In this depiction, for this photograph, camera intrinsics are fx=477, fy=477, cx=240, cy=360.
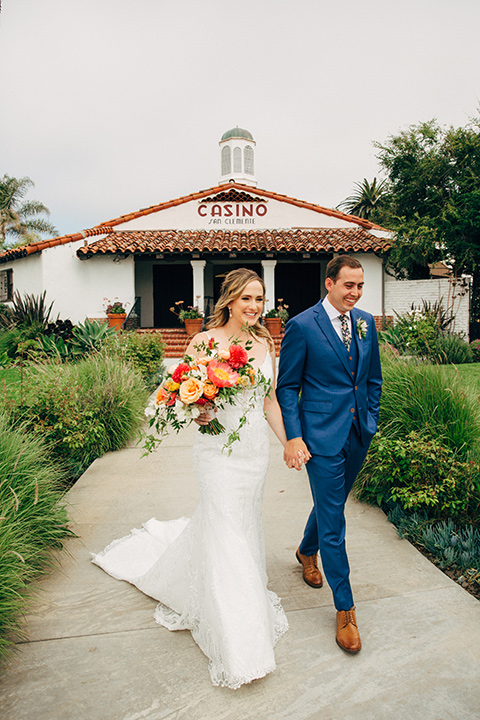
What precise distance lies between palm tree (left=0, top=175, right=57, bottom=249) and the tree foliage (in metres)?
27.3

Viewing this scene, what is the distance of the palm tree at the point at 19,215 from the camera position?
3550 cm

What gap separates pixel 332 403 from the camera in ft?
9.04

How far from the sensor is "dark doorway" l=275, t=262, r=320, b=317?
22141mm

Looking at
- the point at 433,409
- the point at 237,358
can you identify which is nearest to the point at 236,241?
the point at 433,409

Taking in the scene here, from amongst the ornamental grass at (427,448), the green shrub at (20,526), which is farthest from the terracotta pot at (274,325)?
the green shrub at (20,526)

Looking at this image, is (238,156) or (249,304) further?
(238,156)

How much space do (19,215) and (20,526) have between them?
3925 centimetres

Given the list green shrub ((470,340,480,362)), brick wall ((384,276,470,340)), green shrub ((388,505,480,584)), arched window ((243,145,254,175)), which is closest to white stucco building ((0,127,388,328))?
brick wall ((384,276,470,340))

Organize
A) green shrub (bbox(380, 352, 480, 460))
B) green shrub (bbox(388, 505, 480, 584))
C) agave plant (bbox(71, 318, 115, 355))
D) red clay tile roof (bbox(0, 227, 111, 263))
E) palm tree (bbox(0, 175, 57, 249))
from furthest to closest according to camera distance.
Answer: palm tree (bbox(0, 175, 57, 249)) < red clay tile roof (bbox(0, 227, 111, 263)) < agave plant (bbox(71, 318, 115, 355)) < green shrub (bbox(380, 352, 480, 460)) < green shrub (bbox(388, 505, 480, 584))

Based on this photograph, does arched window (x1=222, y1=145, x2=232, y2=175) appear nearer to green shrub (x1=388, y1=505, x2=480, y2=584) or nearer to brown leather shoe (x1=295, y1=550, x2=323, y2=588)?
green shrub (x1=388, y1=505, x2=480, y2=584)

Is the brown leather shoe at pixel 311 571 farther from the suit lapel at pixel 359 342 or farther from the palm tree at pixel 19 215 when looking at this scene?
the palm tree at pixel 19 215

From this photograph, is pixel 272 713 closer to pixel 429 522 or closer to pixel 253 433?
pixel 253 433

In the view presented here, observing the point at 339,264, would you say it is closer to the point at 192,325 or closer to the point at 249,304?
the point at 249,304

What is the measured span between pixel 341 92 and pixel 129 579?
11158 mm
